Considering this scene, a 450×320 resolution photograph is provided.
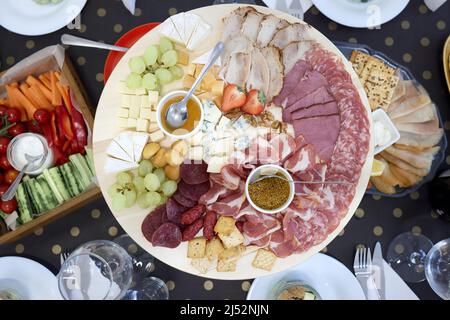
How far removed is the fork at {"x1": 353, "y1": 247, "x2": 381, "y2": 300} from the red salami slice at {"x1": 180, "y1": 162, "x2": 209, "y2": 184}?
531mm

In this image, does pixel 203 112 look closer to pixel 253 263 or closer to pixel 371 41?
pixel 253 263

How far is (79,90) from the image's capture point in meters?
1.34

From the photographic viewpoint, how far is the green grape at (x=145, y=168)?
118 centimetres

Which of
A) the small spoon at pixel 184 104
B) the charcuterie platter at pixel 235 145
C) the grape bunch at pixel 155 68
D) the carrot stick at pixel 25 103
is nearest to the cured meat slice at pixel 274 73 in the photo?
the charcuterie platter at pixel 235 145

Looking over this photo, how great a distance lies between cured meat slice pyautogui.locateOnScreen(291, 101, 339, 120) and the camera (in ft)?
3.94

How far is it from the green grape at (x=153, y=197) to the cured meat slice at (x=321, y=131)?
16.1 inches

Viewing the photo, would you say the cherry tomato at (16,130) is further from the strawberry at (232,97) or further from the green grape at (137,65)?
the strawberry at (232,97)

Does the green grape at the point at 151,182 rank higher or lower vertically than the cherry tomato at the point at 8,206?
higher

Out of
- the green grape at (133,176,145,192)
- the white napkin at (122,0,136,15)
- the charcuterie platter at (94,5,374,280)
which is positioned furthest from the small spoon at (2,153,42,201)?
the white napkin at (122,0,136,15)

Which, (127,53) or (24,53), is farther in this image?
(24,53)

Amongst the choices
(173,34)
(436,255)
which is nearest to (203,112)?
(173,34)

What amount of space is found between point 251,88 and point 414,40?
2.00ft

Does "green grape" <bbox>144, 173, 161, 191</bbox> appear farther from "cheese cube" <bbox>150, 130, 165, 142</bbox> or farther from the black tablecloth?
the black tablecloth

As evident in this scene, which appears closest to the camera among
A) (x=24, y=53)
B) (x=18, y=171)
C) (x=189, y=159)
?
(x=189, y=159)
